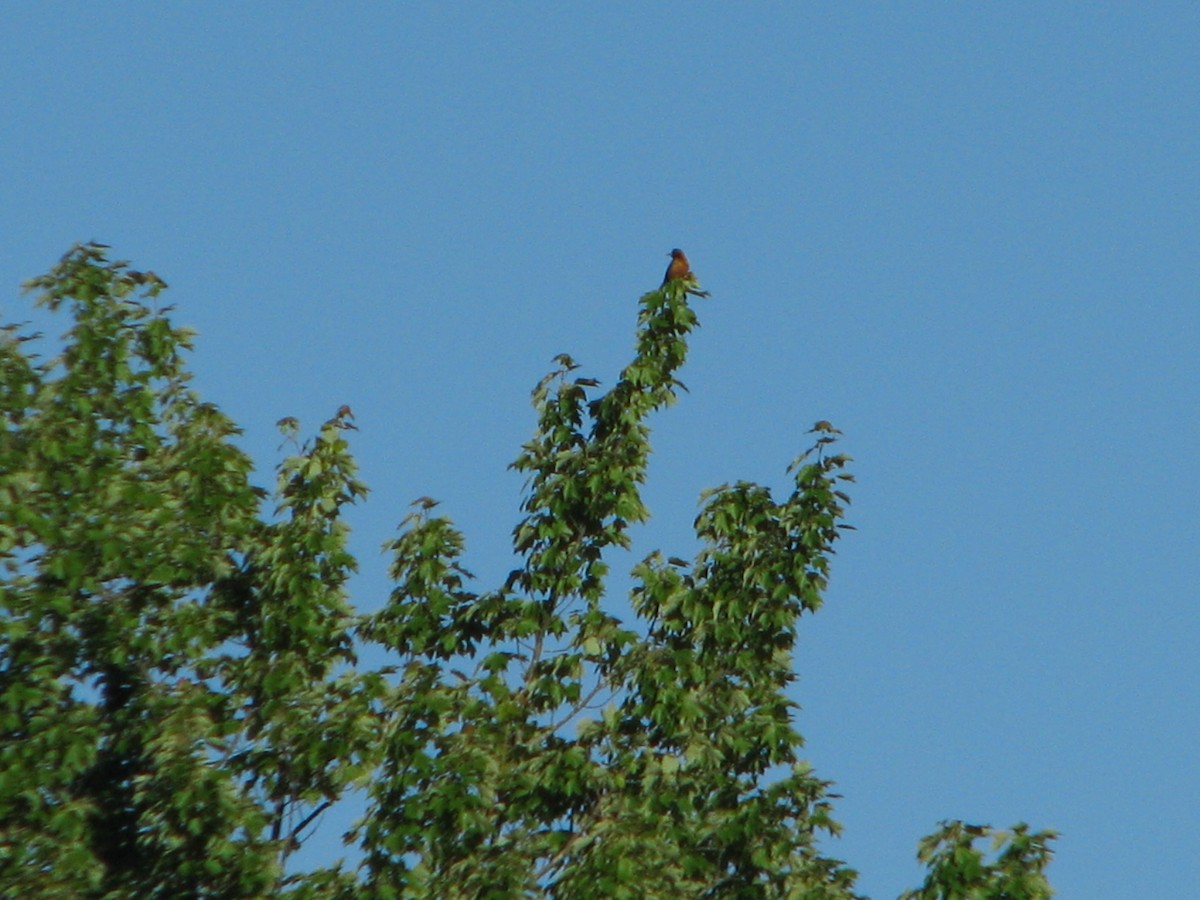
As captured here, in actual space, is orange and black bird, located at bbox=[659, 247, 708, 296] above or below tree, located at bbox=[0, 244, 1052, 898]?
above

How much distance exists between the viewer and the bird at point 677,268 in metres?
22.6

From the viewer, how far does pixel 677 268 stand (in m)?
24.9

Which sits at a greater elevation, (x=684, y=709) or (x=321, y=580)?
(x=321, y=580)

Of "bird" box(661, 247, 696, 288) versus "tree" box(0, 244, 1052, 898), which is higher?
"bird" box(661, 247, 696, 288)

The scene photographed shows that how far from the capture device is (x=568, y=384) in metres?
21.6

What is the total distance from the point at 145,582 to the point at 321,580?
1.56 metres

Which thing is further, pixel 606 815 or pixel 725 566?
pixel 725 566

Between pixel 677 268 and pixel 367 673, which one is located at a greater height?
pixel 677 268

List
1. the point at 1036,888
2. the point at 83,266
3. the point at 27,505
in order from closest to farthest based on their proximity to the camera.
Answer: the point at 1036,888 < the point at 27,505 < the point at 83,266

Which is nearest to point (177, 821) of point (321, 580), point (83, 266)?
point (321, 580)

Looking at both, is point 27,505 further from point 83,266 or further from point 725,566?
point 725,566

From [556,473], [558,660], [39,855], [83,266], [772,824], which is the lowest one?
[39,855]

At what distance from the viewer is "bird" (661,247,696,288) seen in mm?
22578

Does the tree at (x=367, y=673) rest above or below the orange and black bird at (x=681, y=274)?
below
